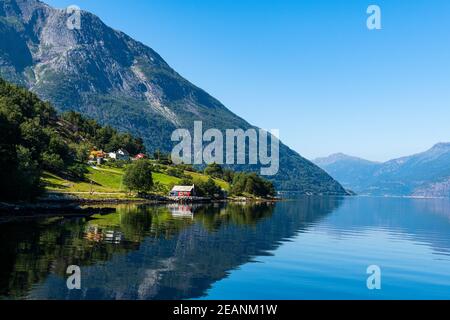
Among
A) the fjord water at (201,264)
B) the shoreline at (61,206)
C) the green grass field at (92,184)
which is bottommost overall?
the fjord water at (201,264)

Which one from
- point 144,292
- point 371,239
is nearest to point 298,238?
point 371,239

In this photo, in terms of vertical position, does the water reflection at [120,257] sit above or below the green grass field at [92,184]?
below

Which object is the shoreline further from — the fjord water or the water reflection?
the fjord water

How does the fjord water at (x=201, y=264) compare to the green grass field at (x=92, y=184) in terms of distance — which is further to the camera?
the green grass field at (x=92, y=184)

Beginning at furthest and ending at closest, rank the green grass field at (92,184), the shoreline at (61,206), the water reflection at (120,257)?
1. the green grass field at (92,184)
2. the shoreline at (61,206)
3. the water reflection at (120,257)

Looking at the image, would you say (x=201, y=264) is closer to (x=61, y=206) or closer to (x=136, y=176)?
(x=61, y=206)

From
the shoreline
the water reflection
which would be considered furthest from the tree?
the water reflection

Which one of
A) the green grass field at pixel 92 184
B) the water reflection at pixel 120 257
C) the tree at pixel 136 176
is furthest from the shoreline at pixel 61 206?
the green grass field at pixel 92 184

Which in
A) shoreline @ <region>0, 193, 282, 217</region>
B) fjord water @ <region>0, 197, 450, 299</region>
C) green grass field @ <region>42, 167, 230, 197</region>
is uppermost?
green grass field @ <region>42, 167, 230, 197</region>

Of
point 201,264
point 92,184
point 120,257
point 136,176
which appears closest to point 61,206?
point 120,257

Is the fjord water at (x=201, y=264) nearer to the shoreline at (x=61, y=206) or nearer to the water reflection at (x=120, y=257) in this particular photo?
the water reflection at (x=120, y=257)
